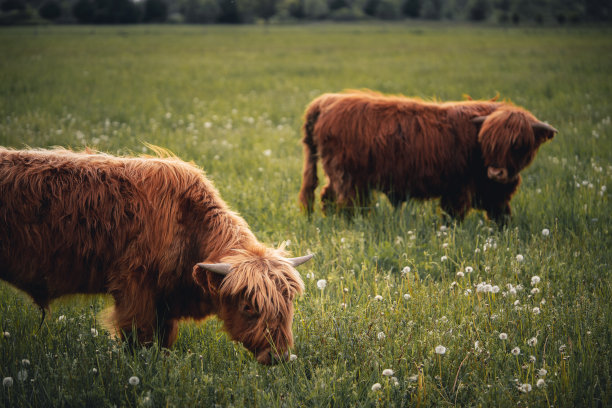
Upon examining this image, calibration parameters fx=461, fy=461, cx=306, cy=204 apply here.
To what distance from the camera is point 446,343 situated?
3.47 m

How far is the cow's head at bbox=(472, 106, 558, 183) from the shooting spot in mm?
5672

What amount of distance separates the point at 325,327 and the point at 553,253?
2803mm

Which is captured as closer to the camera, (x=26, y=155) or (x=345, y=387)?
(x=345, y=387)

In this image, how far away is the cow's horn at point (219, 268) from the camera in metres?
2.90

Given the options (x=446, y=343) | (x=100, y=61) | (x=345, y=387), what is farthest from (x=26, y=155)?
(x=100, y=61)

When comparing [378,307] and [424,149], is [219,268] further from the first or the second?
[424,149]

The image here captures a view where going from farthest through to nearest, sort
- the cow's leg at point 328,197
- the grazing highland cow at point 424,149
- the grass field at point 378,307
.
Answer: the cow's leg at point 328,197 → the grazing highland cow at point 424,149 → the grass field at point 378,307

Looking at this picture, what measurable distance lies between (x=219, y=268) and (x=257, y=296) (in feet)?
0.99

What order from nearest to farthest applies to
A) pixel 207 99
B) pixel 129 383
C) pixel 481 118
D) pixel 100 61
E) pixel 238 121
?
1. pixel 129 383
2. pixel 481 118
3. pixel 238 121
4. pixel 207 99
5. pixel 100 61

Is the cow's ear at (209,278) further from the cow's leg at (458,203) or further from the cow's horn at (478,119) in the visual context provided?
the cow's horn at (478,119)

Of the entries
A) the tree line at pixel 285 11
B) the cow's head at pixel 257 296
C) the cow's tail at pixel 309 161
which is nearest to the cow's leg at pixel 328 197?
the cow's tail at pixel 309 161

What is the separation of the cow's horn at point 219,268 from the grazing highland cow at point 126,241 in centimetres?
10

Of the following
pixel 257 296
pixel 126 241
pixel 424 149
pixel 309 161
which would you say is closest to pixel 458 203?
pixel 424 149

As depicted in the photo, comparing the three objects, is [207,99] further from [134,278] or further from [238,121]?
[134,278]
